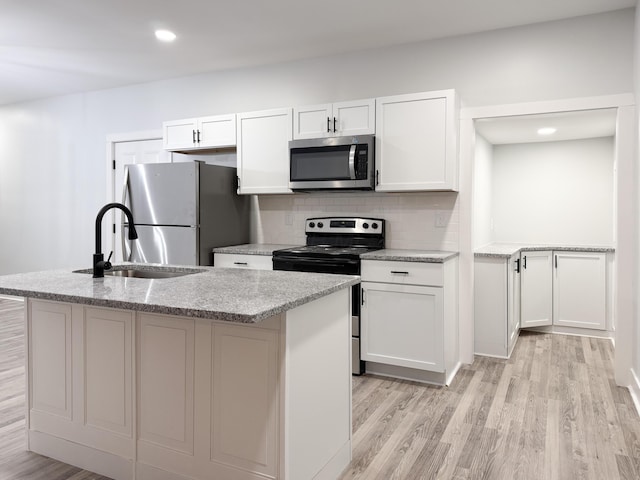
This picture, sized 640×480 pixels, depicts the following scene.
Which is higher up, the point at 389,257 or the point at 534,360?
the point at 389,257

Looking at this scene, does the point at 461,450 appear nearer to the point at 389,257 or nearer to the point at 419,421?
the point at 419,421

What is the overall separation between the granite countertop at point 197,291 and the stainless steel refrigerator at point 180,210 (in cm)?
157

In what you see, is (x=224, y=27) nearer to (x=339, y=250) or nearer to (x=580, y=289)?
(x=339, y=250)

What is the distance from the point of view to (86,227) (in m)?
5.56

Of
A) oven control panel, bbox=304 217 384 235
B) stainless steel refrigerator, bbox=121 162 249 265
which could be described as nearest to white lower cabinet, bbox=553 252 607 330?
oven control panel, bbox=304 217 384 235

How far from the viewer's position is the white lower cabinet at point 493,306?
151 inches

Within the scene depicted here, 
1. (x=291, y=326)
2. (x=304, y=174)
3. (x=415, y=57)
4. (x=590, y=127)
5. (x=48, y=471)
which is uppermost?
(x=415, y=57)

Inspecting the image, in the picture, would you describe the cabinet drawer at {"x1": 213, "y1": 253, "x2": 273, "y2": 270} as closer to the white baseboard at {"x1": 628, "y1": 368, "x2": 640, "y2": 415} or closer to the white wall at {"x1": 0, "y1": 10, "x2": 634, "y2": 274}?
the white wall at {"x1": 0, "y1": 10, "x2": 634, "y2": 274}

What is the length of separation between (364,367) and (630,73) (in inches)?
108

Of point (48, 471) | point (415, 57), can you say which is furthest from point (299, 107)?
point (48, 471)

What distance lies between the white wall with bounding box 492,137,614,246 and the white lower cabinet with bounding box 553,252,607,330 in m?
0.51

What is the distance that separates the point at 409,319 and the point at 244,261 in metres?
1.43

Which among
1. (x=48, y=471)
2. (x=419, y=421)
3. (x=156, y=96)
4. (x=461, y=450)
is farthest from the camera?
(x=156, y=96)

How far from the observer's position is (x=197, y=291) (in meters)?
1.86
